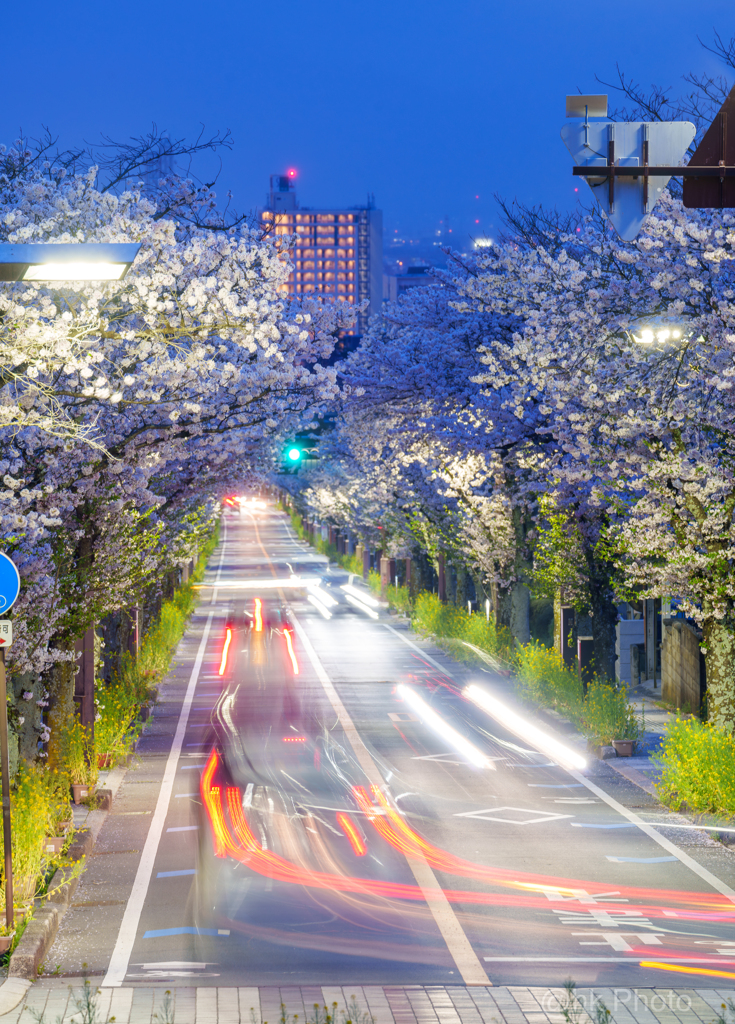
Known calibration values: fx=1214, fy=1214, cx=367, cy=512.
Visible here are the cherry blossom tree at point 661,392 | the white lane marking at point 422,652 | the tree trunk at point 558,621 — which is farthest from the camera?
the white lane marking at point 422,652

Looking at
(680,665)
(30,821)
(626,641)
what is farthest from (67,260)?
(626,641)

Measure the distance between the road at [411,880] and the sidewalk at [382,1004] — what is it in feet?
0.81

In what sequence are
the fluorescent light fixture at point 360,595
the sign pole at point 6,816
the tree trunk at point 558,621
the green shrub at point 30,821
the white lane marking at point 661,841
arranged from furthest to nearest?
the fluorescent light fixture at point 360,595 < the tree trunk at point 558,621 < the white lane marking at point 661,841 < the green shrub at point 30,821 < the sign pole at point 6,816

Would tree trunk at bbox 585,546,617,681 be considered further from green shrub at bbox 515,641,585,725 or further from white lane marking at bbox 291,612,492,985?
white lane marking at bbox 291,612,492,985

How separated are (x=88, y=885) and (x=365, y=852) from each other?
310cm

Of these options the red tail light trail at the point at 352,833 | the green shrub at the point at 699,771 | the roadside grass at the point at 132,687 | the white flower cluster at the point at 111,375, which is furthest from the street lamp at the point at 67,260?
the roadside grass at the point at 132,687

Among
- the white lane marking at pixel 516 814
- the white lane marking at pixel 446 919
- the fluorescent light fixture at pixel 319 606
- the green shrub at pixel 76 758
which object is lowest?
the fluorescent light fixture at pixel 319 606

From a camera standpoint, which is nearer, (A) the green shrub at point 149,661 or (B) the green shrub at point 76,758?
(B) the green shrub at point 76,758

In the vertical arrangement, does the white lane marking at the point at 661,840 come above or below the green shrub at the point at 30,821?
below

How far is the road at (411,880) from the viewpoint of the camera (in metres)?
10.0

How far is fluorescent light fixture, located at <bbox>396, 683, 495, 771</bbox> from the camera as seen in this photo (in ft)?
64.1

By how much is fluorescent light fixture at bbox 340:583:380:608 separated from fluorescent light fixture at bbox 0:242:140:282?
45225 mm

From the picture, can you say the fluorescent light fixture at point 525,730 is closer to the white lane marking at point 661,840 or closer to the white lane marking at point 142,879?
the white lane marking at point 661,840

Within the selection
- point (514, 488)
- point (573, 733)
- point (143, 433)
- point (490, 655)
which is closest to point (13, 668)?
point (143, 433)
